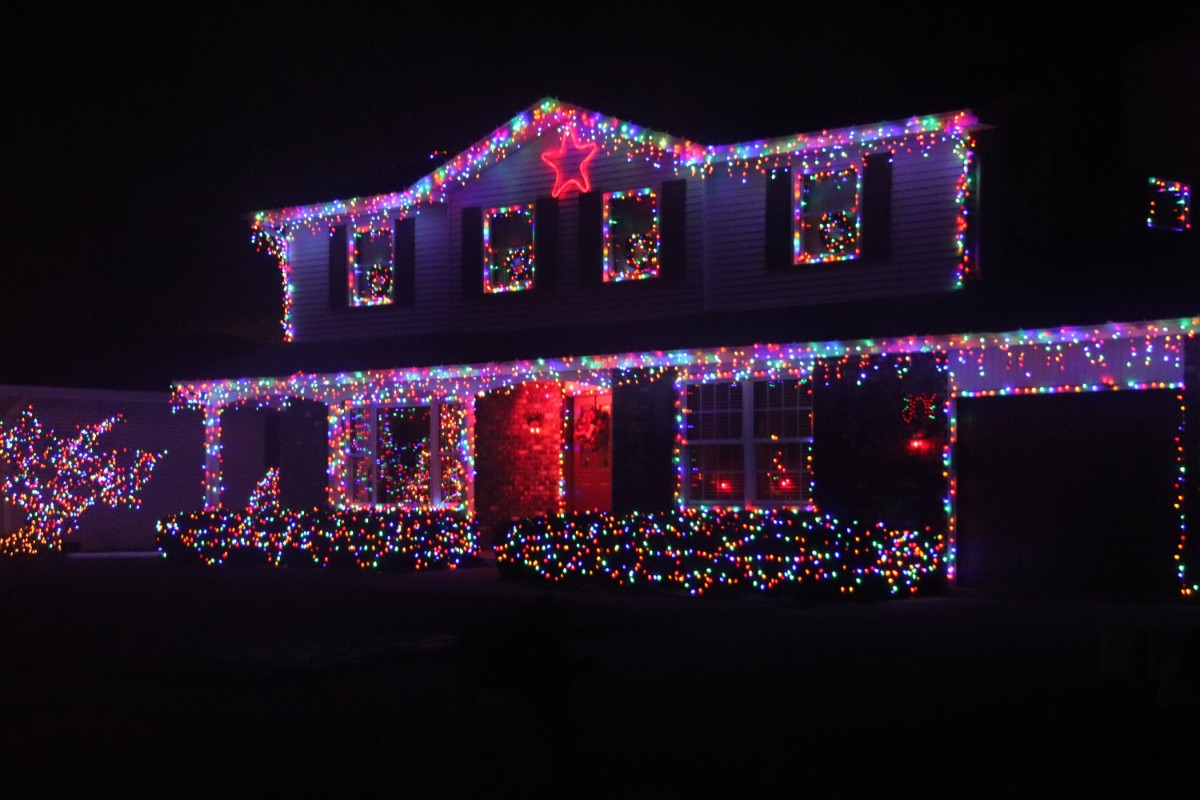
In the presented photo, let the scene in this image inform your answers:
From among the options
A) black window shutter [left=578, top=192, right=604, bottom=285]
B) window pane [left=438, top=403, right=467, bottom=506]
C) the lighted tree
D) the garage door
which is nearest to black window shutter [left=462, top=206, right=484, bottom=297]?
black window shutter [left=578, top=192, right=604, bottom=285]

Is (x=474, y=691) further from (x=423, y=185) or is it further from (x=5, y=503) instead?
(x=5, y=503)

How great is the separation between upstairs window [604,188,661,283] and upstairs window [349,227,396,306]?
4171 mm

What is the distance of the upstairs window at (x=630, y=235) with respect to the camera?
19.6 metres

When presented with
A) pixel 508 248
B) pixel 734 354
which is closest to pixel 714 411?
pixel 734 354

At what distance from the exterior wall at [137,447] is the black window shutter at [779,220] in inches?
546

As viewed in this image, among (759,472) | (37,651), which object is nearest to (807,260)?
(759,472)

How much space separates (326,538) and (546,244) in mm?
5395

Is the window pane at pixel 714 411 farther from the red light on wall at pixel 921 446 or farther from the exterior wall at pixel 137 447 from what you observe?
A: the exterior wall at pixel 137 447

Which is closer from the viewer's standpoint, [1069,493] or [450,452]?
[1069,493]

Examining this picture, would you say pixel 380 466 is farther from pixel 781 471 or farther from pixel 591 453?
pixel 781 471

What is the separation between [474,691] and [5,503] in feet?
A: 69.6

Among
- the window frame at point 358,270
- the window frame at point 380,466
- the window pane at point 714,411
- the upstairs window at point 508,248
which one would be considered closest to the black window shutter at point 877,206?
the window pane at point 714,411

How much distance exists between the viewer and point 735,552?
16.0 meters

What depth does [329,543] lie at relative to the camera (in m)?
20.7
